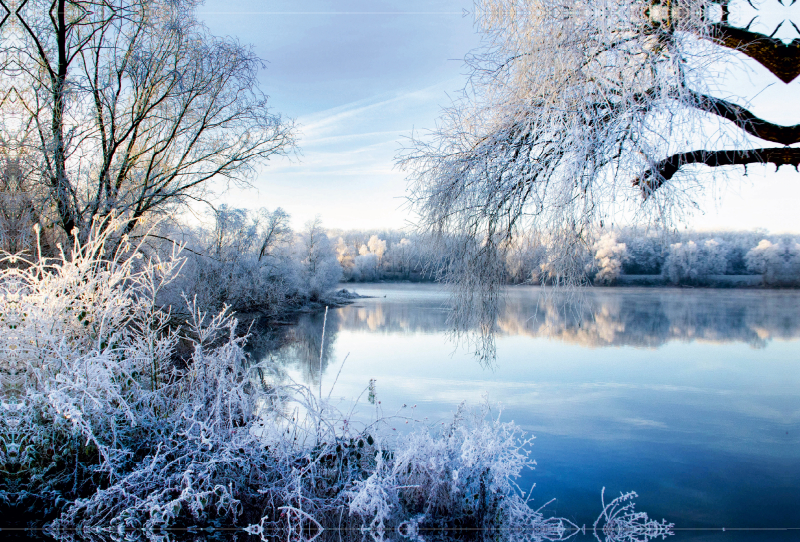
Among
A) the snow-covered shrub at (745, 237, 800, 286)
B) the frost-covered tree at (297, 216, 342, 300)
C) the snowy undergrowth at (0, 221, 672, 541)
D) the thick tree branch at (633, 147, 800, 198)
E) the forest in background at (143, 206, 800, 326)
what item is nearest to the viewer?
the snowy undergrowth at (0, 221, 672, 541)

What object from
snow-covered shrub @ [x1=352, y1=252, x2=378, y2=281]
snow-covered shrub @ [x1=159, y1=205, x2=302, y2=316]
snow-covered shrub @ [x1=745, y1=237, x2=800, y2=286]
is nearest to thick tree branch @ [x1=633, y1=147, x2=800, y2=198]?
snow-covered shrub @ [x1=159, y1=205, x2=302, y2=316]

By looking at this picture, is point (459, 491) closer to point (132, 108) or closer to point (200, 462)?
point (200, 462)

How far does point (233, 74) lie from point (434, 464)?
264 inches

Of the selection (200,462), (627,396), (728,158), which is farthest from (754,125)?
(200,462)

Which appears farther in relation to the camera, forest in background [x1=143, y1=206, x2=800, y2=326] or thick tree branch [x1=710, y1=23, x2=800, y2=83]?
forest in background [x1=143, y1=206, x2=800, y2=326]

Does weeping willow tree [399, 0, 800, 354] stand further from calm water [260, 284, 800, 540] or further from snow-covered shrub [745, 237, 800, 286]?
snow-covered shrub [745, 237, 800, 286]

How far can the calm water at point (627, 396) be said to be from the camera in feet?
12.3

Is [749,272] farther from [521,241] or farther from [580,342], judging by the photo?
[521,241]

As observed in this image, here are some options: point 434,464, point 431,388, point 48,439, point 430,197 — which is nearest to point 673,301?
point 431,388

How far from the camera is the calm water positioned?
12.3ft

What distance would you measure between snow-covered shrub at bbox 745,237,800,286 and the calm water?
6153 mm

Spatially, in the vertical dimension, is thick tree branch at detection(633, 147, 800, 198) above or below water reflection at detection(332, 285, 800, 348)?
above

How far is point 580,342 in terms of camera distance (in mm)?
11062

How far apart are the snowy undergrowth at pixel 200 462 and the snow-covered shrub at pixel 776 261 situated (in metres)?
22.0
